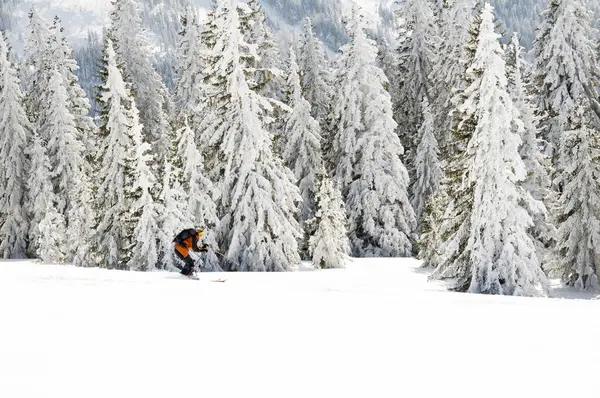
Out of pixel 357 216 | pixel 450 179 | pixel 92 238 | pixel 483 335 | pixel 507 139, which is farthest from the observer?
pixel 357 216

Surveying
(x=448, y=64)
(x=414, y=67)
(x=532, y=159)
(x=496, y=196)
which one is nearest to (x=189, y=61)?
(x=414, y=67)

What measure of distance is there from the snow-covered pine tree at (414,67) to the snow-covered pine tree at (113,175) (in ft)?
86.7

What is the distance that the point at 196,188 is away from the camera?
26891 mm

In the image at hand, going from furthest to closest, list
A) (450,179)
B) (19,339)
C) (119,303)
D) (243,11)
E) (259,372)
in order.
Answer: (243,11) < (450,179) < (119,303) < (19,339) < (259,372)

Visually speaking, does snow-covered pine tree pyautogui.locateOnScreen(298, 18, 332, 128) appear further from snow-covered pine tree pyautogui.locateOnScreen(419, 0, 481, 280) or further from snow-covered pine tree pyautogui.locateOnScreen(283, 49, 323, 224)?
snow-covered pine tree pyautogui.locateOnScreen(419, 0, 481, 280)

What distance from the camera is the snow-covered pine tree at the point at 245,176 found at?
25969mm

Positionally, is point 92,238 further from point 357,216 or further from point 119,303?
point 119,303

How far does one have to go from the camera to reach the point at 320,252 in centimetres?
2930

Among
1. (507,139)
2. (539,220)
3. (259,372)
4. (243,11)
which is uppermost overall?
(243,11)

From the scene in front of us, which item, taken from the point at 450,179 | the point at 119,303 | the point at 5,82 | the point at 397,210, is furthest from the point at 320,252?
the point at 5,82

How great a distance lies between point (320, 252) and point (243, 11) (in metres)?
11.7

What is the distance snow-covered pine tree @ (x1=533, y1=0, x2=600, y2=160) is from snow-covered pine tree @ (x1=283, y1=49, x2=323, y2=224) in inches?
586

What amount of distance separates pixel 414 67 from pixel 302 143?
16.4 meters

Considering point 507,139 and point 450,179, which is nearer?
point 507,139
